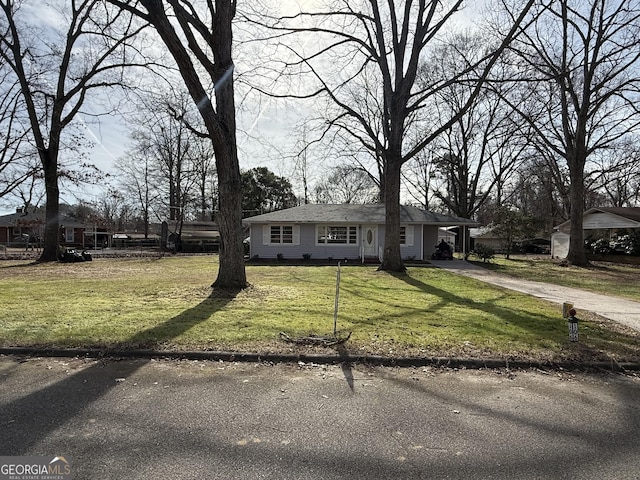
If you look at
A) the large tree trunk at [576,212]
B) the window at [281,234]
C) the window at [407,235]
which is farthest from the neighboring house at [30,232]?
the large tree trunk at [576,212]

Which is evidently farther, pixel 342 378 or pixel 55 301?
pixel 55 301

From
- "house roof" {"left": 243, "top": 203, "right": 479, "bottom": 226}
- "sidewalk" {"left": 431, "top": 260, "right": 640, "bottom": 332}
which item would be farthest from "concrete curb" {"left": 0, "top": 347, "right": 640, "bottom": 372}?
"house roof" {"left": 243, "top": 203, "right": 479, "bottom": 226}

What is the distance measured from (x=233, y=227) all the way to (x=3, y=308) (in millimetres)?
5379

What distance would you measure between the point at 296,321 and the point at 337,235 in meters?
18.1

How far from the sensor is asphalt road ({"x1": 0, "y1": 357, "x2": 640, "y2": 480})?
282cm

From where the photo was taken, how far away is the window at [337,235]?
2484 cm

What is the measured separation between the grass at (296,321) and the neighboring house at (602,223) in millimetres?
20911

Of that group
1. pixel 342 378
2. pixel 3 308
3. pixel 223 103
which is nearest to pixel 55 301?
pixel 3 308

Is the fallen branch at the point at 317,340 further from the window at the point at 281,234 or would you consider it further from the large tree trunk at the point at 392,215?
the window at the point at 281,234

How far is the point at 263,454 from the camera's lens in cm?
295

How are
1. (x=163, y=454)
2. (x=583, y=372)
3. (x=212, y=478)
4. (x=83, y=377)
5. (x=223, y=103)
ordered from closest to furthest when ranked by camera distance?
(x=212, y=478), (x=163, y=454), (x=83, y=377), (x=583, y=372), (x=223, y=103)

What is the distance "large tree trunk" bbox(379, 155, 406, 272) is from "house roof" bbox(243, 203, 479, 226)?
6387mm

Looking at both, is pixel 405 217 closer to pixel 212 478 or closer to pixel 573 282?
pixel 573 282

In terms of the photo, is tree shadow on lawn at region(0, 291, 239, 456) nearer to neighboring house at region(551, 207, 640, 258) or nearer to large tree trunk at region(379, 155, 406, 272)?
large tree trunk at region(379, 155, 406, 272)
